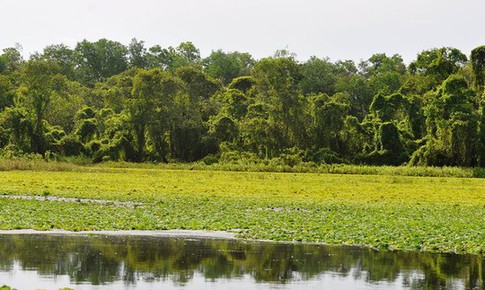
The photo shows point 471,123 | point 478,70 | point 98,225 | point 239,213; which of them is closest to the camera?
point 98,225

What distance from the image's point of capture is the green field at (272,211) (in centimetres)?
2480

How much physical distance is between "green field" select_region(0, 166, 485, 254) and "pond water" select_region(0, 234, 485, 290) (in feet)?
6.48

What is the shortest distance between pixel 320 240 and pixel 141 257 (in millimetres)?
6377

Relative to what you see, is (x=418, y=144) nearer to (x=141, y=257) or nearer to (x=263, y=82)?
(x=263, y=82)

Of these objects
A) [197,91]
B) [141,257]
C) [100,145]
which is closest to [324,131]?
[197,91]

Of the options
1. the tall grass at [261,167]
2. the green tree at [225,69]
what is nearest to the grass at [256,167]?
the tall grass at [261,167]

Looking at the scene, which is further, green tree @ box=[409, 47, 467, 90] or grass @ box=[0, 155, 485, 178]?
green tree @ box=[409, 47, 467, 90]

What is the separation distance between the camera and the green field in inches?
976

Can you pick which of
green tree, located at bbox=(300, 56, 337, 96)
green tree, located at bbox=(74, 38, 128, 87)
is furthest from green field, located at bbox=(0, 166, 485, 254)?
green tree, located at bbox=(74, 38, 128, 87)

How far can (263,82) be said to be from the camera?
91.3 m

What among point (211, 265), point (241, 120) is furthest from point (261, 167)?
point (211, 265)

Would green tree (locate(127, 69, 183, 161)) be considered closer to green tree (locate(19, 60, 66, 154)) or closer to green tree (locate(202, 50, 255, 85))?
green tree (locate(19, 60, 66, 154))

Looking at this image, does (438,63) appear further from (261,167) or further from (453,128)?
(261,167)

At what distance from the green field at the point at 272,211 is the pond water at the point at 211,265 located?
1.97 m
